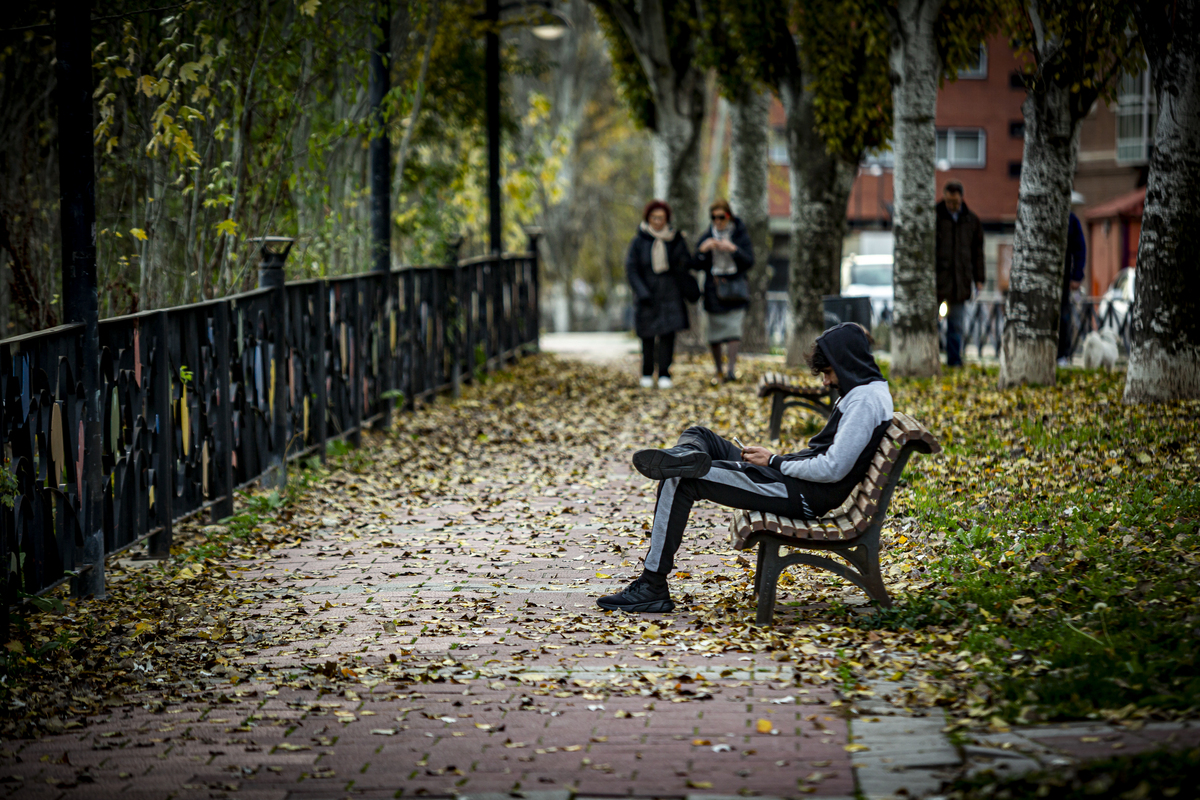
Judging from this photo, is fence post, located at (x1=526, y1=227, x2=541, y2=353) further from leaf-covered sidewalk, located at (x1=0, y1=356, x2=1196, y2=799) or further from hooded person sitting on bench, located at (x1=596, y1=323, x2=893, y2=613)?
hooded person sitting on bench, located at (x1=596, y1=323, x2=893, y2=613)

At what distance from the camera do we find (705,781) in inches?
172

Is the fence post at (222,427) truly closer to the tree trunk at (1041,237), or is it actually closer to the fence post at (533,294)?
the tree trunk at (1041,237)

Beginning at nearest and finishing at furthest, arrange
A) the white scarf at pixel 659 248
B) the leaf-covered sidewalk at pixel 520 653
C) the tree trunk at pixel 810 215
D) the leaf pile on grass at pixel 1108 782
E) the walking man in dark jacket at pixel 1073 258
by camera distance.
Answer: the leaf pile on grass at pixel 1108 782 < the leaf-covered sidewalk at pixel 520 653 < the walking man in dark jacket at pixel 1073 258 < the white scarf at pixel 659 248 < the tree trunk at pixel 810 215

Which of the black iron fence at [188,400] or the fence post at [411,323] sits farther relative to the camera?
the fence post at [411,323]

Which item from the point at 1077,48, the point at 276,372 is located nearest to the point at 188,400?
the point at 276,372

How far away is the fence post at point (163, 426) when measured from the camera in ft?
25.6

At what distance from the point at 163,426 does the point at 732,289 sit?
9.24m

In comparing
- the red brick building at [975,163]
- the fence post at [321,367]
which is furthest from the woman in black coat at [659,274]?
the red brick building at [975,163]

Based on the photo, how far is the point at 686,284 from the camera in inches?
634

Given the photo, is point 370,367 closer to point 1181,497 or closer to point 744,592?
point 744,592

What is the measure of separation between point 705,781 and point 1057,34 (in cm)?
1120

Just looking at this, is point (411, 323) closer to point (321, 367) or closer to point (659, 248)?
point (659, 248)

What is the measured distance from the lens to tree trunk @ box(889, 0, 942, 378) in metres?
14.6

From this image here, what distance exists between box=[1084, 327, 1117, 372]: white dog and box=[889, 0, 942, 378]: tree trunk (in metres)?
2.34
